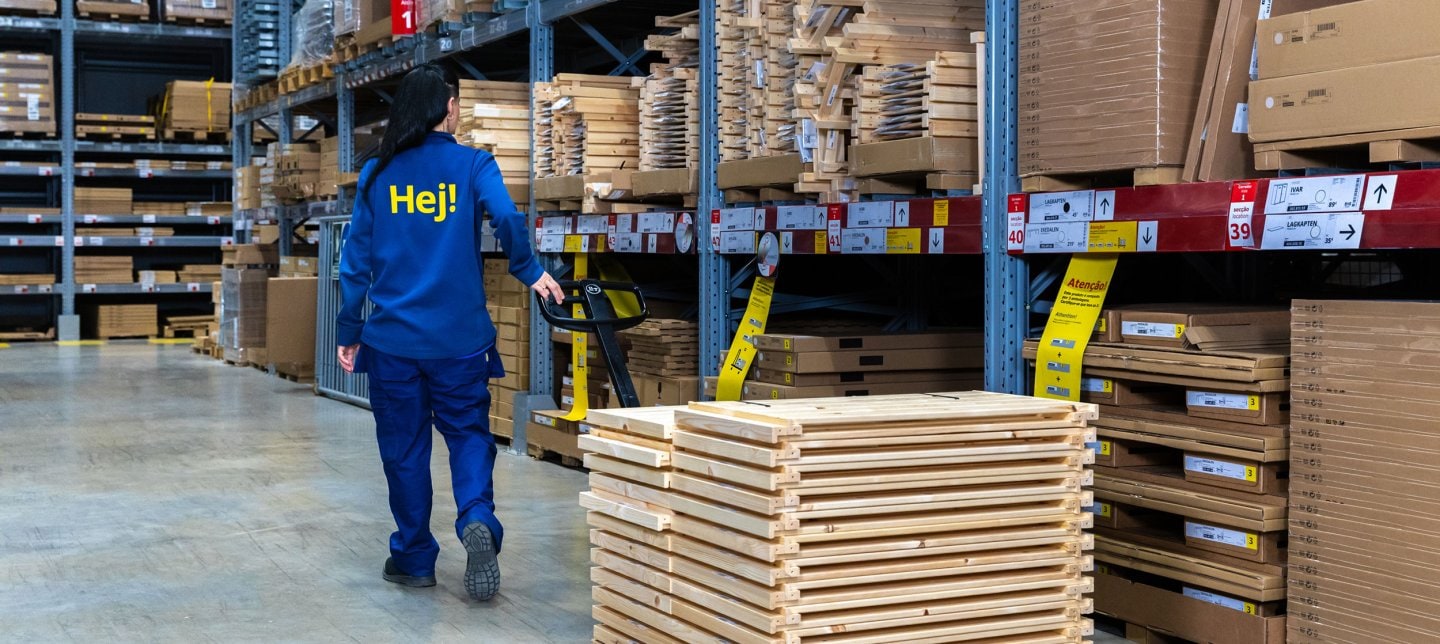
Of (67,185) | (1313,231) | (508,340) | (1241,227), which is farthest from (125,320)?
(1313,231)

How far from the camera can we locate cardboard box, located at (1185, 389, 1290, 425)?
167 inches

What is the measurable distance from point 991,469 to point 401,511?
95.0 inches

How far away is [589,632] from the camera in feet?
15.8

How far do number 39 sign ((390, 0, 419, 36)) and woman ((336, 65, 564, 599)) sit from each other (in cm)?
563

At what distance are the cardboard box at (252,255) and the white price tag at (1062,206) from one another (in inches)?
481

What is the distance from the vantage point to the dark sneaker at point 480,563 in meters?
5.08

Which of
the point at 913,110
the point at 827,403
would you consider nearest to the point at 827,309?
the point at 913,110

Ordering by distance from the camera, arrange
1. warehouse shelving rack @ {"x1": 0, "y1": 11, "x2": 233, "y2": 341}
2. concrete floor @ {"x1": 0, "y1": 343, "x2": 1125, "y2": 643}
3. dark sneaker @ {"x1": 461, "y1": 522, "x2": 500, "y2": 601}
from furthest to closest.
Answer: warehouse shelving rack @ {"x1": 0, "y1": 11, "x2": 233, "y2": 341}
dark sneaker @ {"x1": 461, "y1": 522, "x2": 500, "y2": 601}
concrete floor @ {"x1": 0, "y1": 343, "x2": 1125, "y2": 643}

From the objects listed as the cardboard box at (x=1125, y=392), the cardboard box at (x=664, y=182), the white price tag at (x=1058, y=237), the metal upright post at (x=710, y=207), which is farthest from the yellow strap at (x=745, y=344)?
the cardboard box at (x=1125, y=392)

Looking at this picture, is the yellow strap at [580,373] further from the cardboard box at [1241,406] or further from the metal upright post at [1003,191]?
the cardboard box at [1241,406]

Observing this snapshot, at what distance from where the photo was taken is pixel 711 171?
23.6 feet

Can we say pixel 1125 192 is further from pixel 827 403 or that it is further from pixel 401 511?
pixel 401 511

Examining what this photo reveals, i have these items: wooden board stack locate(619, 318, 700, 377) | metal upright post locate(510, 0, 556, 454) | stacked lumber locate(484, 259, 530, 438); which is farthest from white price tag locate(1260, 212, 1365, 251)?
stacked lumber locate(484, 259, 530, 438)

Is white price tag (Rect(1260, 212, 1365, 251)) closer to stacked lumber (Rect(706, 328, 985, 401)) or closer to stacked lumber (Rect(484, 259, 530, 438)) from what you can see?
stacked lumber (Rect(706, 328, 985, 401))
